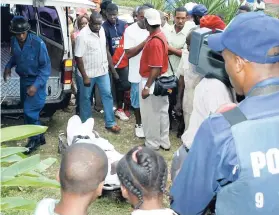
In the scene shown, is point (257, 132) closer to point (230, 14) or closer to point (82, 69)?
point (82, 69)

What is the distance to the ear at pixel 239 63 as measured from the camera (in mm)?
1967

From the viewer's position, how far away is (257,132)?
183 centimetres

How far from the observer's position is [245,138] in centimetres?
182

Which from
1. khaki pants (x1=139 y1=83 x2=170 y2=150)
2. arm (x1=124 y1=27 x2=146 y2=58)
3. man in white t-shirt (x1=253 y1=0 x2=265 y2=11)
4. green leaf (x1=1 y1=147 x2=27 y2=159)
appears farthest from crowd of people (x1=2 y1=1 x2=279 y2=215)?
man in white t-shirt (x1=253 y1=0 x2=265 y2=11)

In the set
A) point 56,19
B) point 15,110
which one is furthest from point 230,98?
point 56,19

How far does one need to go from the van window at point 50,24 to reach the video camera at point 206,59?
331 cm

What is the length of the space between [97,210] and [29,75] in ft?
5.82

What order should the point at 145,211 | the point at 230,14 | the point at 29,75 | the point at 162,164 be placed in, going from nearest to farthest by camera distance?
the point at 145,211
the point at 162,164
the point at 29,75
the point at 230,14

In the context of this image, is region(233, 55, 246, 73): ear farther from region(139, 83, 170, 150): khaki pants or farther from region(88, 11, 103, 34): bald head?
region(88, 11, 103, 34): bald head

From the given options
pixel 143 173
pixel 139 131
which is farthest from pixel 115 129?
pixel 143 173

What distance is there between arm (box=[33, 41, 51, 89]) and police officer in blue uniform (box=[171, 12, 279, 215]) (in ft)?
11.8

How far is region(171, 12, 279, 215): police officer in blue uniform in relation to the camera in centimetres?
182

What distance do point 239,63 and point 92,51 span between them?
4.24 metres

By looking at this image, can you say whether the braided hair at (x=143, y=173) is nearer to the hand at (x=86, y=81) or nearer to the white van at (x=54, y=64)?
the white van at (x=54, y=64)
